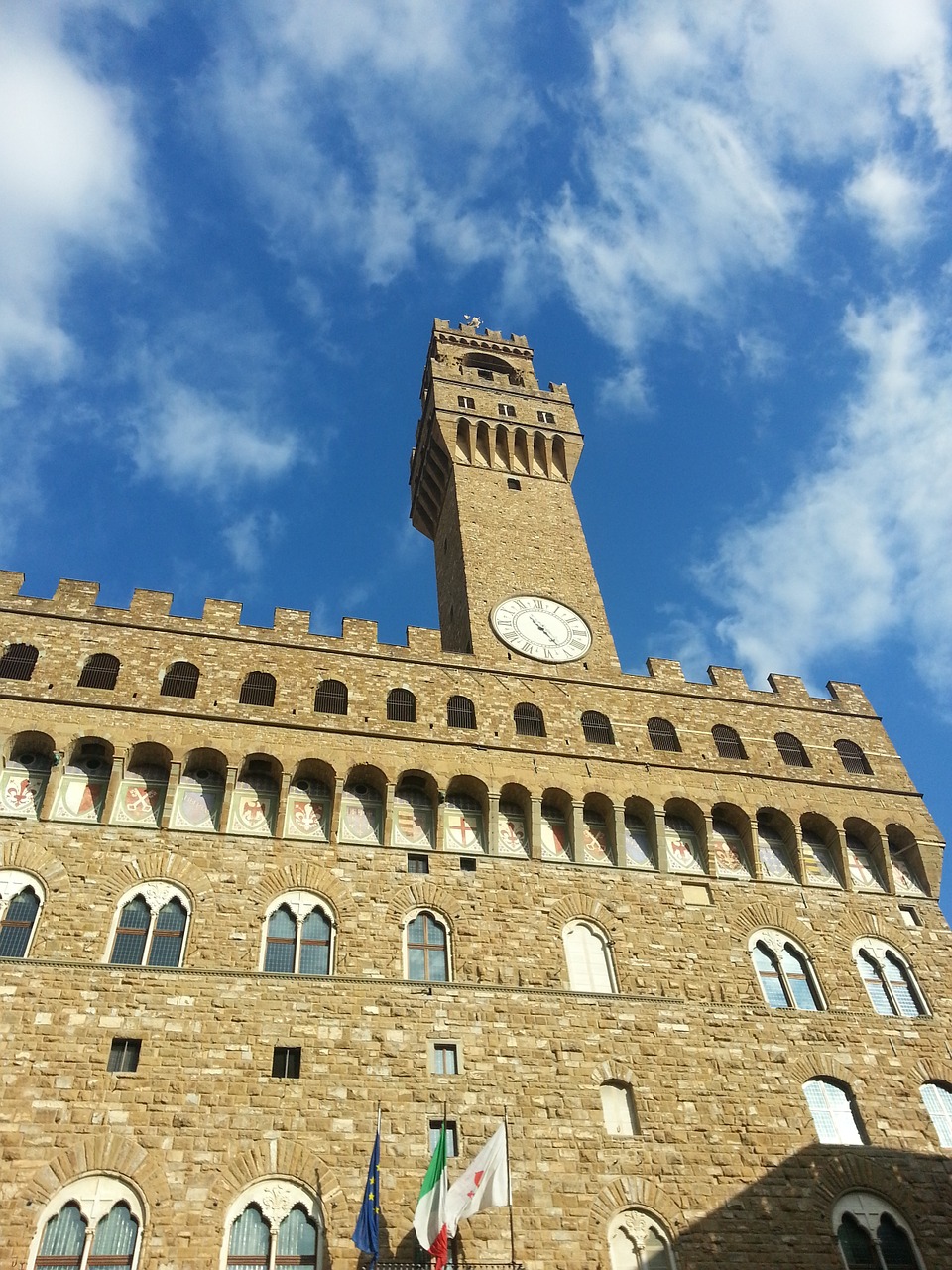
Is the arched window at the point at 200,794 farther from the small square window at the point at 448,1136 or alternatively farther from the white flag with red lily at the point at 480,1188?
the white flag with red lily at the point at 480,1188

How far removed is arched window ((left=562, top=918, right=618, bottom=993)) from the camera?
1762 cm

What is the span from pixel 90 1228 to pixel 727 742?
14516 mm

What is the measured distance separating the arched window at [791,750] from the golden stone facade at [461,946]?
0.36 feet

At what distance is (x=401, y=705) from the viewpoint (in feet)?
67.6

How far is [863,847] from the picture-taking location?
21375 mm

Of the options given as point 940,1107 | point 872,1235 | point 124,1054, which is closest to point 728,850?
point 940,1107

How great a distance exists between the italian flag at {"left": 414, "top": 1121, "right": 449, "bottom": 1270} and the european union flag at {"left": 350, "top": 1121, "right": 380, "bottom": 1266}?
1.77 ft

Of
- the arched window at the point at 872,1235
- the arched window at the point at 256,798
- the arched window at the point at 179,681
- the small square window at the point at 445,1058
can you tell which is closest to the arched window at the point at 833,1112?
the arched window at the point at 872,1235

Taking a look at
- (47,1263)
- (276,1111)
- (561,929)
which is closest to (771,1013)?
(561,929)

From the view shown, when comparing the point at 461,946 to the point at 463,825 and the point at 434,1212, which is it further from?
the point at 434,1212

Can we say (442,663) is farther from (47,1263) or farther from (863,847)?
(47,1263)

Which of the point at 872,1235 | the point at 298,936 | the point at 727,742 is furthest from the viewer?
the point at 727,742

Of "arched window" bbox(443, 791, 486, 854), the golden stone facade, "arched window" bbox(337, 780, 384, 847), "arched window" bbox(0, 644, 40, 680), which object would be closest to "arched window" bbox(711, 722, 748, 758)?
the golden stone facade

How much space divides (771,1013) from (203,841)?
1007cm
